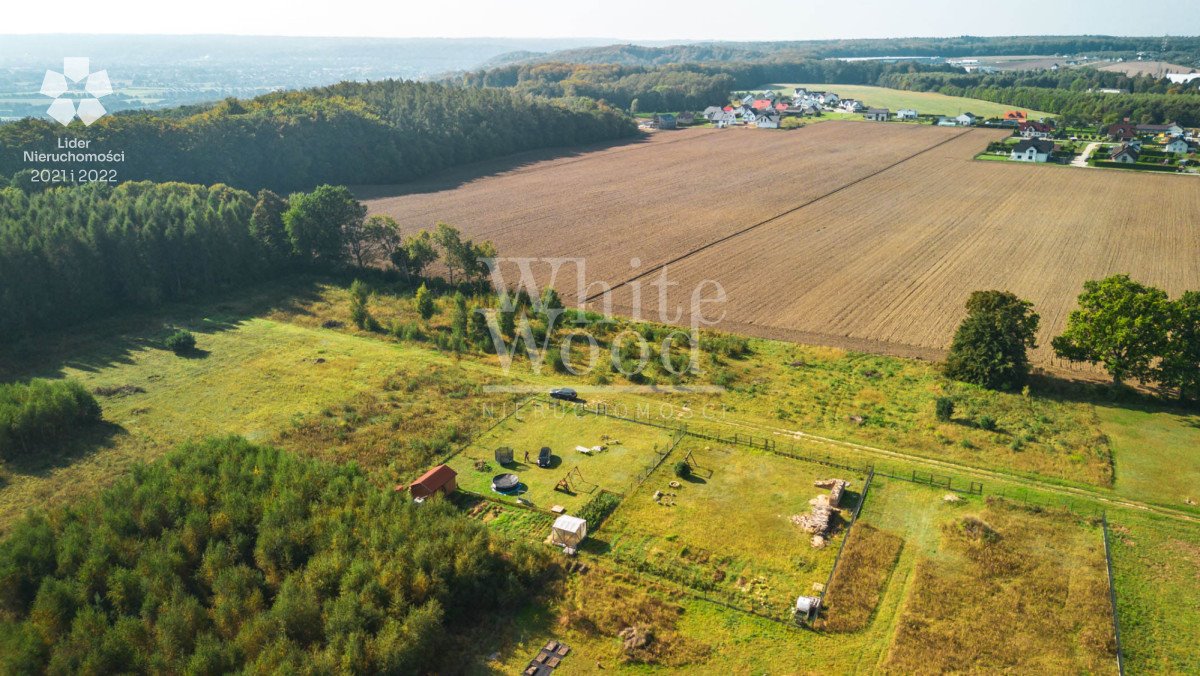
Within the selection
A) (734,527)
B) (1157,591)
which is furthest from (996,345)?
(734,527)

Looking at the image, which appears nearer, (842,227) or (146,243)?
(146,243)

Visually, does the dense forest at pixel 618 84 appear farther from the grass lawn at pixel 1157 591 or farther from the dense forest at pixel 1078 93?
the grass lawn at pixel 1157 591

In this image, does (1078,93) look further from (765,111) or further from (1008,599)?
(1008,599)

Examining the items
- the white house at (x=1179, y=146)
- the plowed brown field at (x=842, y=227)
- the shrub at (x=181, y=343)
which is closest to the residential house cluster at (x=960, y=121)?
the plowed brown field at (x=842, y=227)

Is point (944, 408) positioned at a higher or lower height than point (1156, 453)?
higher

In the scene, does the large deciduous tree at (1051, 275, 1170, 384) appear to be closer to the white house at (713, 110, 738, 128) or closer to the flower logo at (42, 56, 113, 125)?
the flower logo at (42, 56, 113, 125)
